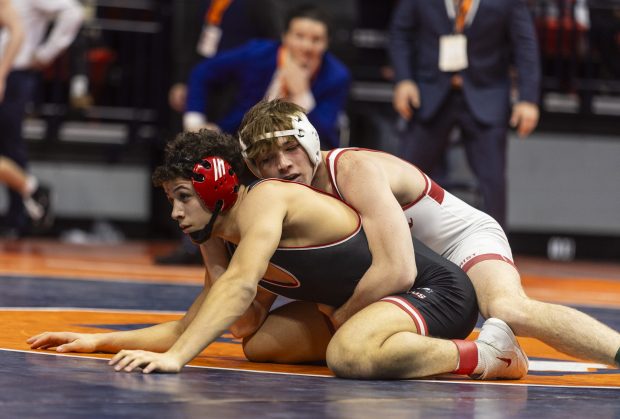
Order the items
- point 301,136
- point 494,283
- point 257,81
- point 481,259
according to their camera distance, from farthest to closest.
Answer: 1. point 257,81
2. point 481,259
3. point 494,283
4. point 301,136

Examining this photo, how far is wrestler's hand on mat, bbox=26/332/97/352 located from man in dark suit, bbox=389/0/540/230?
145 inches

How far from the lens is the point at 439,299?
13.6ft

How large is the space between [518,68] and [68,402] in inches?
194

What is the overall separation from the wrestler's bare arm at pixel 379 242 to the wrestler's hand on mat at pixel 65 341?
78 cm

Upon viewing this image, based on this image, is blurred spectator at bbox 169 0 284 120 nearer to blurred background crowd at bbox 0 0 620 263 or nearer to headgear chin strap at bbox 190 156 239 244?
blurred background crowd at bbox 0 0 620 263

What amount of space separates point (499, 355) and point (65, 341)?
1.36m

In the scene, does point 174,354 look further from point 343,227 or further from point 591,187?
point 591,187

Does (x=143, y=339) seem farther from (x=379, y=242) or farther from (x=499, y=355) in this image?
(x=499, y=355)

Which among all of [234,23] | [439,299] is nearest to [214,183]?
[439,299]

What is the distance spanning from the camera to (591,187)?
1150cm

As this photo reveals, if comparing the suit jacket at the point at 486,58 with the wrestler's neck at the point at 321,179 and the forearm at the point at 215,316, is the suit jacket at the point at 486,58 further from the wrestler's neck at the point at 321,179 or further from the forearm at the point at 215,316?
the forearm at the point at 215,316

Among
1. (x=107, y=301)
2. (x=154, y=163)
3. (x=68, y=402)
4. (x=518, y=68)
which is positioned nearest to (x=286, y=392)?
(x=68, y=402)

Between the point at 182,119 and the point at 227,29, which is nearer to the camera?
the point at 227,29

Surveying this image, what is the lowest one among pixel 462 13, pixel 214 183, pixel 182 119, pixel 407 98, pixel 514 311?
pixel 182 119
